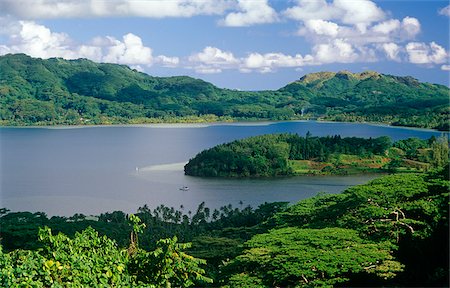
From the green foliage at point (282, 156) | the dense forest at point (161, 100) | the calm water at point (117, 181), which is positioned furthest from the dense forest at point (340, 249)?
the dense forest at point (161, 100)

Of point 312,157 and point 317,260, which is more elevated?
point 317,260

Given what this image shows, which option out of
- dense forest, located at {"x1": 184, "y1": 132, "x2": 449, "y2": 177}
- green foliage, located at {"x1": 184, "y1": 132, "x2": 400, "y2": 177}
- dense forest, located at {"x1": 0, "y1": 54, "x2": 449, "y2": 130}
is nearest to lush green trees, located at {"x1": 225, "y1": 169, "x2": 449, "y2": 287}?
dense forest, located at {"x1": 184, "y1": 132, "x2": 449, "y2": 177}

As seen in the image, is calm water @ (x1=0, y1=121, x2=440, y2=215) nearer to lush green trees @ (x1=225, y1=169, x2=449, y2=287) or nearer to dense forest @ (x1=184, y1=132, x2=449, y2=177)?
dense forest @ (x1=184, y1=132, x2=449, y2=177)

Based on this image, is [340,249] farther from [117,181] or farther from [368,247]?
[117,181]

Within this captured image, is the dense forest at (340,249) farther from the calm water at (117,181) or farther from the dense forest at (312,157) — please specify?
the dense forest at (312,157)

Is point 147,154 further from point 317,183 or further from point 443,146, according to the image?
point 443,146

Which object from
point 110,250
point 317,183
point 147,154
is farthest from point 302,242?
point 147,154

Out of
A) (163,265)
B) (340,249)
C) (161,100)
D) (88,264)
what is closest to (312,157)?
(340,249)
